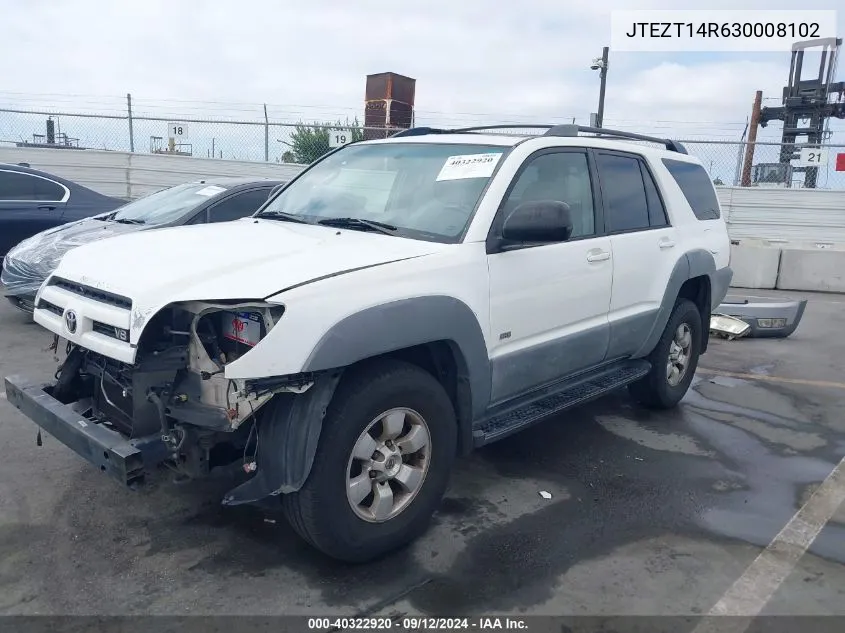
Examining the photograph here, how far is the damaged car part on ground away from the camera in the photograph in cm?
670

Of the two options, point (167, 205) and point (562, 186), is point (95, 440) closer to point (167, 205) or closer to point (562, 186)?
point (562, 186)

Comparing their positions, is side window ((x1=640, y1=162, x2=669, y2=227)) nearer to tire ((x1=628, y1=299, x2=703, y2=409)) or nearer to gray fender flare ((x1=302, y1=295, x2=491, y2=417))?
tire ((x1=628, y1=299, x2=703, y2=409))

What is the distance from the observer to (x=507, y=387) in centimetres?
386

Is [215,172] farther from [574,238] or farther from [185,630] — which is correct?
[185,630]

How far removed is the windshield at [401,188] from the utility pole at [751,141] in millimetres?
13181

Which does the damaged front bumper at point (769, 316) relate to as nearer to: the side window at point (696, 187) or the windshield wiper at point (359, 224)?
the side window at point (696, 187)

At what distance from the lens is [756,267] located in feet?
40.6

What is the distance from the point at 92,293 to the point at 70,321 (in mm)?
167

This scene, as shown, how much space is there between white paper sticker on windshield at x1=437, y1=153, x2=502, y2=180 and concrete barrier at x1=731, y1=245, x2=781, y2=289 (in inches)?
383

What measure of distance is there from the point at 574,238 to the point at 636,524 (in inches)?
64.8

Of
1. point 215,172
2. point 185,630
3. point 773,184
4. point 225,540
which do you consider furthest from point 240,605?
point 773,184

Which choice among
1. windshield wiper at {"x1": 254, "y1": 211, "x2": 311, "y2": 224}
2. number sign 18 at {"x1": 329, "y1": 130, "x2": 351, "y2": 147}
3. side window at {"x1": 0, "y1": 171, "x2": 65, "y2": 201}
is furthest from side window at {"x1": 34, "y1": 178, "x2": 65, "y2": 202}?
number sign 18 at {"x1": 329, "y1": 130, "x2": 351, "y2": 147}

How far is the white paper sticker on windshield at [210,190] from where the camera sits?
7.33 meters

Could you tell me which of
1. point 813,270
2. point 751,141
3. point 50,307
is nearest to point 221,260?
point 50,307
